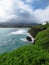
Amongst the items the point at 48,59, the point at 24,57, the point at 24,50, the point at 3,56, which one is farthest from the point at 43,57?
the point at 3,56

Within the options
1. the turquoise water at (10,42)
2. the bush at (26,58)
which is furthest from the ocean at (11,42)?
the bush at (26,58)

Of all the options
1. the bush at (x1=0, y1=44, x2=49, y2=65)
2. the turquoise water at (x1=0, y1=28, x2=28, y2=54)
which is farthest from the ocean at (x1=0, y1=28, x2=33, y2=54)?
the bush at (x1=0, y1=44, x2=49, y2=65)

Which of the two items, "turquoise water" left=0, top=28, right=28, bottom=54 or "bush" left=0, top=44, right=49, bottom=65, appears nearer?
"bush" left=0, top=44, right=49, bottom=65

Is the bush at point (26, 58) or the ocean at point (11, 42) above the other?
the ocean at point (11, 42)

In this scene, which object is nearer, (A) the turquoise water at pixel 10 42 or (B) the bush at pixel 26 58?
(B) the bush at pixel 26 58

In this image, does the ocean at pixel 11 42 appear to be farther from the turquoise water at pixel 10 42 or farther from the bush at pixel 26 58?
the bush at pixel 26 58

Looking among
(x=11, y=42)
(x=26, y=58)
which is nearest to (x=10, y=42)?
(x=11, y=42)

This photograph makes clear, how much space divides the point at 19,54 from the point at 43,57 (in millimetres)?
1521

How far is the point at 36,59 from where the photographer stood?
935cm

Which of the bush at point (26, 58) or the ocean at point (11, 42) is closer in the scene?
the bush at point (26, 58)

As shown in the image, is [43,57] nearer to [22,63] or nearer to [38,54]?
[38,54]

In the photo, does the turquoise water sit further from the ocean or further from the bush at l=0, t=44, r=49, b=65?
the bush at l=0, t=44, r=49, b=65

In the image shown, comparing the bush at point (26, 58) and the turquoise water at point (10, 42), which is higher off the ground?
the turquoise water at point (10, 42)

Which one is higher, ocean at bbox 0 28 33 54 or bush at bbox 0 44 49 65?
ocean at bbox 0 28 33 54
